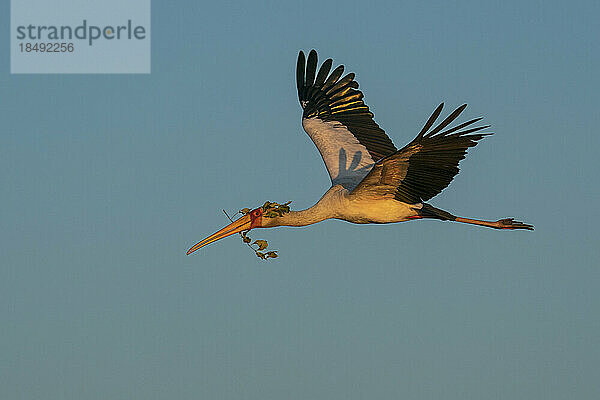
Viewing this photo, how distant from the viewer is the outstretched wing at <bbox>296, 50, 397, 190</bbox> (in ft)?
94.9

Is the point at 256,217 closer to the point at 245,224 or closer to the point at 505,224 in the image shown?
the point at 245,224

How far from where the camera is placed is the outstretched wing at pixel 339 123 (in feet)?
94.9

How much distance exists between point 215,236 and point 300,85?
23.7 ft

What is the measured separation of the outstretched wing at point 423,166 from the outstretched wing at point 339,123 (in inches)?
113

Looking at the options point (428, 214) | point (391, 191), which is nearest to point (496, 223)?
point (428, 214)

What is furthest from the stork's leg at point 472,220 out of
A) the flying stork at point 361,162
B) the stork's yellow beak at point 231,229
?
the stork's yellow beak at point 231,229

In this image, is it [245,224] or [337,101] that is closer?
[245,224]

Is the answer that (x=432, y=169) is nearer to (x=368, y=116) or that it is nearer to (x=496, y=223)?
(x=496, y=223)

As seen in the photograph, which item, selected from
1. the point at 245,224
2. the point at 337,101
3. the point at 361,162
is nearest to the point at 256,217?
the point at 245,224

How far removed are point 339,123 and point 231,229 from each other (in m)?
5.66

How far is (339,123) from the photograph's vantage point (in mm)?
30516

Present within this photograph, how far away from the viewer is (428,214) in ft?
85.7

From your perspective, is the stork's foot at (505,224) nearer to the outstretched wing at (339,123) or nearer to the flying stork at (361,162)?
the flying stork at (361,162)

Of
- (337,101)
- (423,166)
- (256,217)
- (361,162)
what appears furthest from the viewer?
(337,101)
